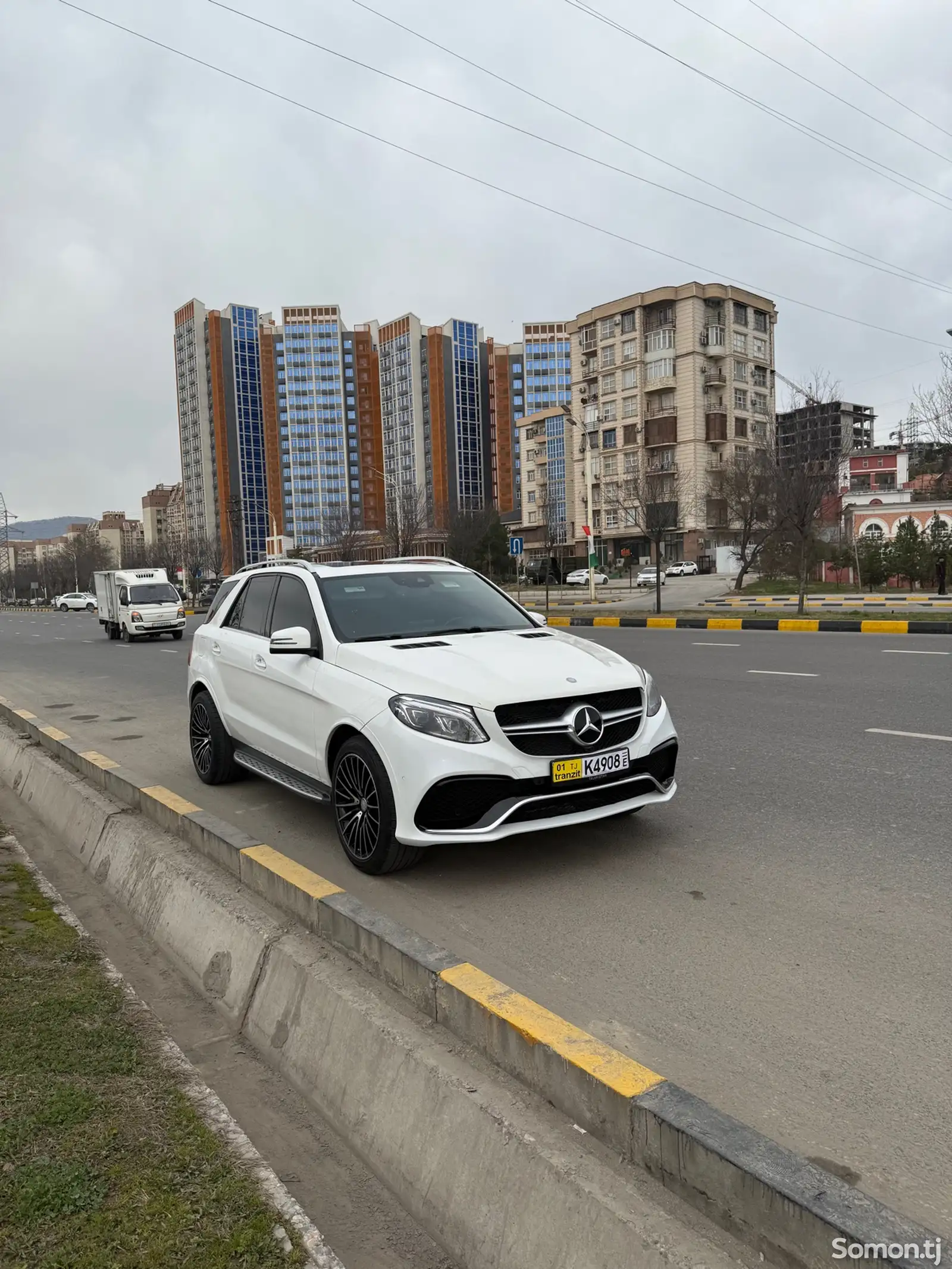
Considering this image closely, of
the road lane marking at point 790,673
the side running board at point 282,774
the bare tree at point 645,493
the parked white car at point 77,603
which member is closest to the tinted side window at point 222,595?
the side running board at point 282,774

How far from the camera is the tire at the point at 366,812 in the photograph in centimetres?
438

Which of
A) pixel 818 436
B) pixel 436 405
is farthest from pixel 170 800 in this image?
pixel 436 405

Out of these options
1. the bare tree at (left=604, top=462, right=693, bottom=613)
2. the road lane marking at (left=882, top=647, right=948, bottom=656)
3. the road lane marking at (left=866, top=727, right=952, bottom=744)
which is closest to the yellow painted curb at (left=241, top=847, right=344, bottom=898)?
the road lane marking at (left=866, top=727, right=952, bottom=744)

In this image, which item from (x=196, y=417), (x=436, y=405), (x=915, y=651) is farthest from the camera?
(x=196, y=417)

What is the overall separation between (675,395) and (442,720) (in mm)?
74614

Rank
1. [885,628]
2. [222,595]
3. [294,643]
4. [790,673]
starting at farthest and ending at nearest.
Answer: [885,628], [790,673], [222,595], [294,643]

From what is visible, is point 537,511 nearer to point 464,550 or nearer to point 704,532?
point 704,532

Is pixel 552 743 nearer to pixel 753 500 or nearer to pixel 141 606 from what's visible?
pixel 141 606

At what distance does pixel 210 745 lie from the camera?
675 centimetres

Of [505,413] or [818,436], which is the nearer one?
[818,436]

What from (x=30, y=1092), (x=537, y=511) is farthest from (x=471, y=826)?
(x=537, y=511)

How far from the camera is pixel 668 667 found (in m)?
13.1

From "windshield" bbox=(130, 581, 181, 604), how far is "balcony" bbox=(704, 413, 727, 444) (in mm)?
55292

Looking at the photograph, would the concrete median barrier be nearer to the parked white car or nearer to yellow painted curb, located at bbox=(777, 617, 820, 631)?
yellow painted curb, located at bbox=(777, 617, 820, 631)
